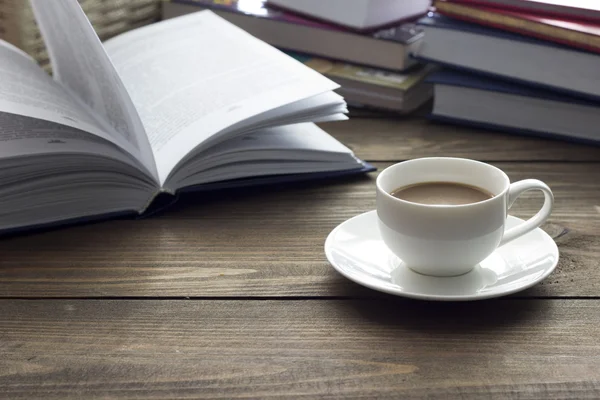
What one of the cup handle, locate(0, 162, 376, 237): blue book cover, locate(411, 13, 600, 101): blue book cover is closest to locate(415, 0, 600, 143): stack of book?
locate(411, 13, 600, 101): blue book cover

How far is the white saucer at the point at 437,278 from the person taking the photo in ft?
2.21

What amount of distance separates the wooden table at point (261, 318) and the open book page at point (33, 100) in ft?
0.34

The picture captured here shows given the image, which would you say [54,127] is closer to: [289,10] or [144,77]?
[144,77]

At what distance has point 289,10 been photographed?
126 cm

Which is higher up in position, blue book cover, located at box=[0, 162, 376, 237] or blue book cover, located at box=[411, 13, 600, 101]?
blue book cover, located at box=[411, 13, 600, 101]

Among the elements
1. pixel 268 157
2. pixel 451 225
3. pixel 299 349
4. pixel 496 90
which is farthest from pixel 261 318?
pixel 496 90

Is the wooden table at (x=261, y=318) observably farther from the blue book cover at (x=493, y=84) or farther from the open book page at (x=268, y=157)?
the blue book cover at (x=493, y=84)

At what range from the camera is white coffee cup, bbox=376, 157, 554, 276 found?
66 centimetres

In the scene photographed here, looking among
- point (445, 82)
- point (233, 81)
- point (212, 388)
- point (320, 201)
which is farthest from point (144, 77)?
point (212, 388)

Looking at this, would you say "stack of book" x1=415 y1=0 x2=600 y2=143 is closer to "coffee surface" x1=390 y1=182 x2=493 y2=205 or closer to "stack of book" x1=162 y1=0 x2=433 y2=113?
"stack of book" x1=162 y1=0 x2=433 y2=113

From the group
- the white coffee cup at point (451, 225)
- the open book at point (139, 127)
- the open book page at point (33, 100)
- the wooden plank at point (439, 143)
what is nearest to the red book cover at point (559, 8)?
the wooden plank at point (439, 143)

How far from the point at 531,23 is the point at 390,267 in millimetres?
458

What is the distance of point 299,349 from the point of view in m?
0.63

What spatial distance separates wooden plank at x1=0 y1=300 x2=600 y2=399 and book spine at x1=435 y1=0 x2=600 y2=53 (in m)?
0.42
